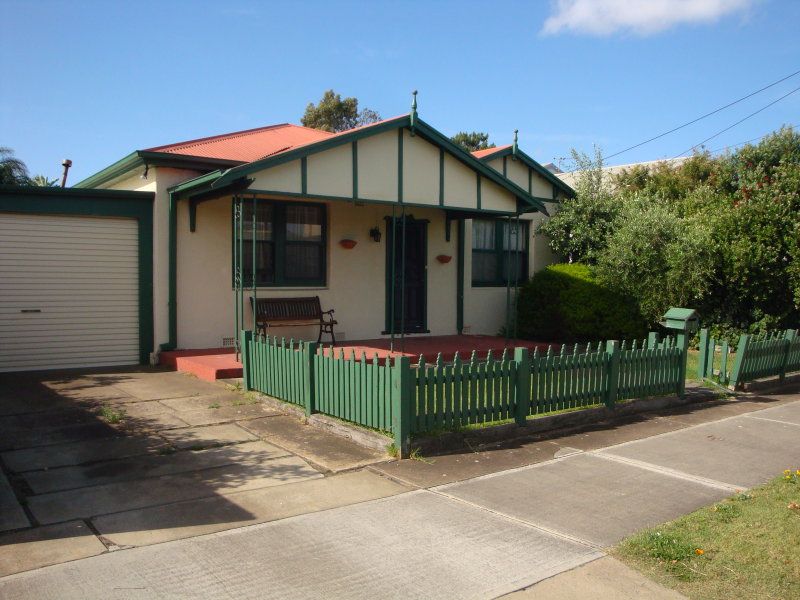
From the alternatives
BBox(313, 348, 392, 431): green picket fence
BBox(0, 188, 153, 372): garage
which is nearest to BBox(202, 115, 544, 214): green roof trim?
BBox(0, 188, 153, 372): garage

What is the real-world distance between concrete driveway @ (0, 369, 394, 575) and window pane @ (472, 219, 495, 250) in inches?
328

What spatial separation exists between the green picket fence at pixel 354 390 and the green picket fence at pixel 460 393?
1.04 ft

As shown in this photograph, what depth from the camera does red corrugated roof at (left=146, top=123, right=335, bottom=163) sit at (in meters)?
12.3

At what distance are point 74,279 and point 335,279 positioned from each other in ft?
15.6

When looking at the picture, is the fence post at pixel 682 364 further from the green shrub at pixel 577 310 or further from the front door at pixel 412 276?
the front door at pixel 412 276

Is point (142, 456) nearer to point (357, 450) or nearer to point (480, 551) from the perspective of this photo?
point (357, 450)

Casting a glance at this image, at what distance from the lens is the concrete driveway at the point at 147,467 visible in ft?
16.2

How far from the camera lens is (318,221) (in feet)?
44.7

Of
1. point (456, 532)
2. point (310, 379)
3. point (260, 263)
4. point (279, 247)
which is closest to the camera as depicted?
point (456, 532)

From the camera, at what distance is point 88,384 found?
1022 cm

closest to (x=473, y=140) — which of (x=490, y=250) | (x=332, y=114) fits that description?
(x=332, y=114)

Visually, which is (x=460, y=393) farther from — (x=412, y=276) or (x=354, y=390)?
(x=412, y=276)

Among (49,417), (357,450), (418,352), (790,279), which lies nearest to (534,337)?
(418,352)

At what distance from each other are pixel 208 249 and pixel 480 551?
909cm
